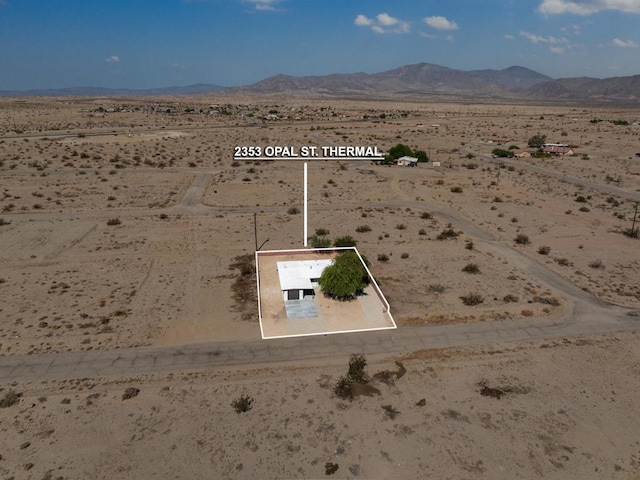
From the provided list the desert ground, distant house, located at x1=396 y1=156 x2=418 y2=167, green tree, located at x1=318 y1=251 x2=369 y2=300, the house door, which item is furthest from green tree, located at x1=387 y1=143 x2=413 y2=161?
the house door

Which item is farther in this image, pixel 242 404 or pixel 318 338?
pixel 318 338

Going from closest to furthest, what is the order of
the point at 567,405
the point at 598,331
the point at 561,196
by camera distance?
the point at 567,405
the point at 598,331
the point at 561,196

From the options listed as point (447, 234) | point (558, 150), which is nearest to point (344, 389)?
point (447, 234)

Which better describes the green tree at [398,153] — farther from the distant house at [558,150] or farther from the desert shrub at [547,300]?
the desert shrub at [547,300]

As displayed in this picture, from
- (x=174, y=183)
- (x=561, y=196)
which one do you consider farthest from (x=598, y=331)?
(x=174, y=183)

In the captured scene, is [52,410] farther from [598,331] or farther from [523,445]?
[598,331]

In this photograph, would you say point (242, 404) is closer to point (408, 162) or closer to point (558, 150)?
point (408, 162)
